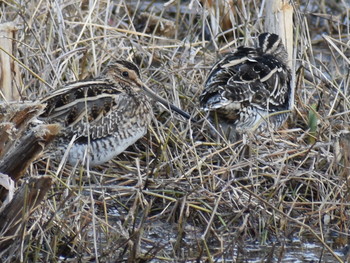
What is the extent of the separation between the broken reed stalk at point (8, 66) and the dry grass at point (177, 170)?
15cm

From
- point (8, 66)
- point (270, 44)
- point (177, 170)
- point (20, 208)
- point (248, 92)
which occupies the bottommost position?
point (177, 170)

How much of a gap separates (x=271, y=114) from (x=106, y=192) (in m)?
1.25

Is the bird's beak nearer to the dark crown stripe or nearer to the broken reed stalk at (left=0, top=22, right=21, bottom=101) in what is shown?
the dark crown stripe

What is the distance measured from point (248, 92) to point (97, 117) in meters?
1.09

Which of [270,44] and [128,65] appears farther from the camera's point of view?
[270,44]

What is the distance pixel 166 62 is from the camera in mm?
7004

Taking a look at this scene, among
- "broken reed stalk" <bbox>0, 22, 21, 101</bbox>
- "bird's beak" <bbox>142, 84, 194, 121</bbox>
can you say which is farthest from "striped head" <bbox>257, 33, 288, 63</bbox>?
"broken reed stalk" <bbox>0, 22, 21, 101</bbox>

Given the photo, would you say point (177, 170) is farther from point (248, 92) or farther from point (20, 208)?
point (20, 208)

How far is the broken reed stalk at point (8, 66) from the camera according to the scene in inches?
231

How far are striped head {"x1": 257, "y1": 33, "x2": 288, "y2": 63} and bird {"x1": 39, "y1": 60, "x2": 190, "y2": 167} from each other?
958 mm

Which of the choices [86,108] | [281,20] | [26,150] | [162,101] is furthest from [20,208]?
[281,20]

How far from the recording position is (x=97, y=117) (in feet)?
19.2

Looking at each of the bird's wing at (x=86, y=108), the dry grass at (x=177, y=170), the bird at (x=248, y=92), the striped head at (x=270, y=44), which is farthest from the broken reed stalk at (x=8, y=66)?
the striped head at (x=270, y=44)

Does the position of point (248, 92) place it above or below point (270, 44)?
below
